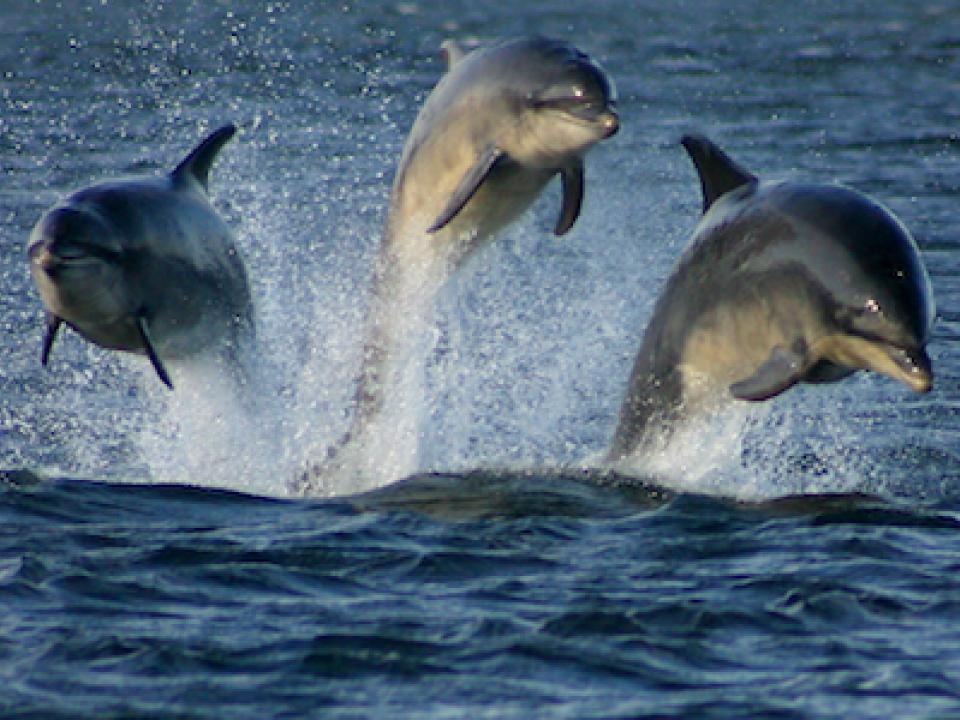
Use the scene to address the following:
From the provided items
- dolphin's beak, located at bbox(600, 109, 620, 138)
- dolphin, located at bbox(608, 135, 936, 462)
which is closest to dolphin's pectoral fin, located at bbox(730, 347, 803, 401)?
dolphin, located at bbox(608, 135, 936, 462)

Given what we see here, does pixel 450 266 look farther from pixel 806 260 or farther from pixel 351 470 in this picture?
pixel 806 260

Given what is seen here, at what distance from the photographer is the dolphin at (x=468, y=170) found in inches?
517

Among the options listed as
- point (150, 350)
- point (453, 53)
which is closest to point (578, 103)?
point (453, 53)

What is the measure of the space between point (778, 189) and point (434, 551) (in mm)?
3075

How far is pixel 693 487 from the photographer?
13.1 meters

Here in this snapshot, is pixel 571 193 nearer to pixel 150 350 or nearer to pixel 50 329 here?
pixel 150 350

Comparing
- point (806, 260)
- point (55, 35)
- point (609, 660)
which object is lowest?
point (55, 35)

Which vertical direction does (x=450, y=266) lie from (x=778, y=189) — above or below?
below

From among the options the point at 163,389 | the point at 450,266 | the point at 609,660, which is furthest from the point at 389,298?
the point at 609,660

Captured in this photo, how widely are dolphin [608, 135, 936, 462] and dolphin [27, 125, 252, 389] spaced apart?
8.82 ft

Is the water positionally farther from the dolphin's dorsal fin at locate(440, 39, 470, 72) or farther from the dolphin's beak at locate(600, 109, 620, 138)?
the dolphin's beak at locate(600, 109, 620, 138)

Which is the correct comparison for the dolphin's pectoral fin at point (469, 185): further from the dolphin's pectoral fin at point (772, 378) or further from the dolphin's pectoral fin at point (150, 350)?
the dolphin's pectoral fin at point (772, 378)

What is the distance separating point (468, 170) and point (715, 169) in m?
1.60

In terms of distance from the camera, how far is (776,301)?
1220 centimetres
